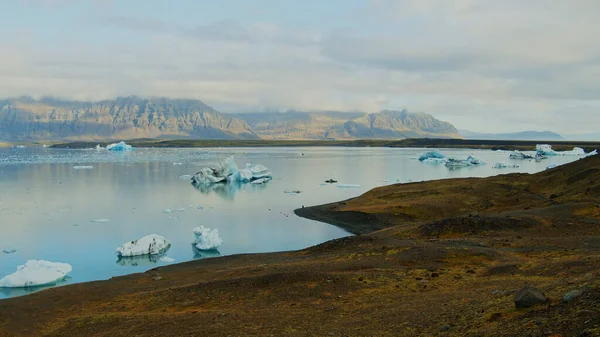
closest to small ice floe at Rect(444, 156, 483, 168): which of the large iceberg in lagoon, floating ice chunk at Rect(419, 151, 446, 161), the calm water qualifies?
floating ice chunk at Rect(419, 151, 446, 161)

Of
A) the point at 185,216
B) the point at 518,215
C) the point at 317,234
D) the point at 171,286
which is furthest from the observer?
the point at 185,216

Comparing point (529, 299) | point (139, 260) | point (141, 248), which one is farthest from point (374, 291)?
point (141, 248)

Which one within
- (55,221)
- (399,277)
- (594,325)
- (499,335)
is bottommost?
(55,221)

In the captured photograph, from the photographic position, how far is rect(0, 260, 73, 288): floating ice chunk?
77.6ft

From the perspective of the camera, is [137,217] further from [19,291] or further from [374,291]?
[374,291]

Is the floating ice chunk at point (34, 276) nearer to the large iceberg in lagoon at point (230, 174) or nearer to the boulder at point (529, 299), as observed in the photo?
the boulder at point (529, 299)

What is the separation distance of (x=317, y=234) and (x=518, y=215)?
508 inches

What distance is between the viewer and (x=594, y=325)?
8.37 m

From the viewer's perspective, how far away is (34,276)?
23.9 m

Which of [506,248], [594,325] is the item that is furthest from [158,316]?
[506,248]

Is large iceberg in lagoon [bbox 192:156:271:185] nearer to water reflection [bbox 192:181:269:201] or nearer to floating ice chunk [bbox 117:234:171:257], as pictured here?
water reflection [bbox 192:181:269:201]

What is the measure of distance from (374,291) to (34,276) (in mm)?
16335

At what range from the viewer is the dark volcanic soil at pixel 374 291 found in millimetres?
11266

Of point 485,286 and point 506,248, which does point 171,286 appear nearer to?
point 485,286
